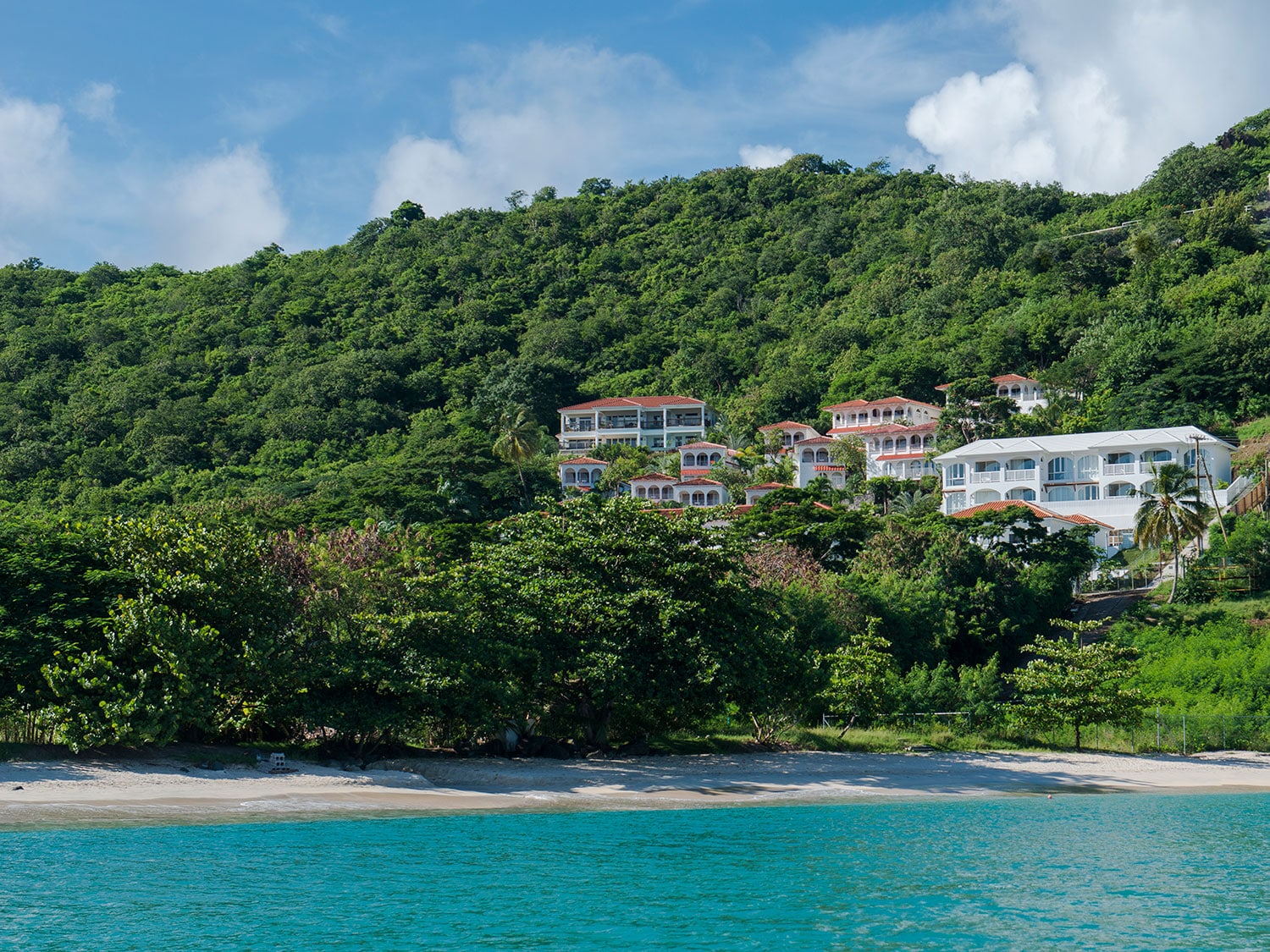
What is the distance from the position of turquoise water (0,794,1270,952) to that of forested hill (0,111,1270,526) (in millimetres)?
38839

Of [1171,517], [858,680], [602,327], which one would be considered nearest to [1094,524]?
[1171,517]

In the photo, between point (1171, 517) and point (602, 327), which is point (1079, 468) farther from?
point (602, 327)

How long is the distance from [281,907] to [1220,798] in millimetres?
21385

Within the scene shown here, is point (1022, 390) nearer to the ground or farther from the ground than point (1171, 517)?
farther from the ground

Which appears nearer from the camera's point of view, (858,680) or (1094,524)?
(858,680)

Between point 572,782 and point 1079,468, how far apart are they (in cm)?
4754

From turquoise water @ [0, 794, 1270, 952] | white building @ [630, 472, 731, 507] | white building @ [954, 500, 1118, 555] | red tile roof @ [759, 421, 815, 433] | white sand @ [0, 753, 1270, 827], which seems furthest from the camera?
red tile roof @ [759, 421, 815, 433]

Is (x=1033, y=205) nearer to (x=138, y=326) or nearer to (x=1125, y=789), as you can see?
(x=138, y=326)

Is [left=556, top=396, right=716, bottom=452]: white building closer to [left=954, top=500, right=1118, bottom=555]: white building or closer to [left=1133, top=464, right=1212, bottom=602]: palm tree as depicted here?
[left=954, top=500, right=1118, bottom=555]: white building

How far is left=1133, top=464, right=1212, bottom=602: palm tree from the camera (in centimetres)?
4834

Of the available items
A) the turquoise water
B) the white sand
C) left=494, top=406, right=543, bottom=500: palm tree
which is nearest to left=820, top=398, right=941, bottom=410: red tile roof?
left=494, top=406, right=543, bottom=500: palm tree

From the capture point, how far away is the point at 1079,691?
32.0m

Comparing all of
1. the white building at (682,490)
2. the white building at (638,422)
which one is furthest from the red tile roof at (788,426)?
the white building at (682,490)

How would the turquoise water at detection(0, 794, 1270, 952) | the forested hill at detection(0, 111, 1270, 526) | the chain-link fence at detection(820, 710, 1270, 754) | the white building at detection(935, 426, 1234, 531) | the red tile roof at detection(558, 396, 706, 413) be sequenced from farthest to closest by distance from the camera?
the red tile roof at detection(558, 396, 706, 413)
the forested hill at detection(0, 111, 1270, 526)
the white building at detection(935, 426, 1234, 531)
the chain-link fence at detection(820, 710, 1270, 754)
the turquoise water at detection(0, 794, 1270, 952)
